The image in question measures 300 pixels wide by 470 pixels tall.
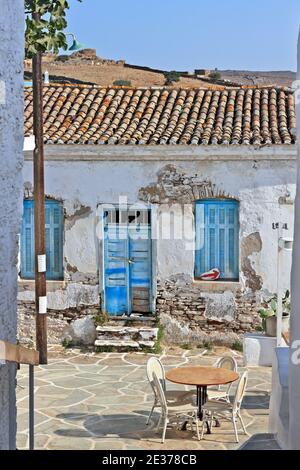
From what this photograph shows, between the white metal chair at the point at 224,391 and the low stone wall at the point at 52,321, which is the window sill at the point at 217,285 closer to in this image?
the low stone wall at the point at 52,321

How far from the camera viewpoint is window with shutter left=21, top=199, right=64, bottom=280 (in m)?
14.6

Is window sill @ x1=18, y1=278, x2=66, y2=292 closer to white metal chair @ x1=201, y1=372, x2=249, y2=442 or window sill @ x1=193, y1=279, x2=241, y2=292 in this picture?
window sill @ x1=193, y1=279, x2=241, y2=292

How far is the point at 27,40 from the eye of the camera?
7652 millimetres

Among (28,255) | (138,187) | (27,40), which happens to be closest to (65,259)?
(28,255)

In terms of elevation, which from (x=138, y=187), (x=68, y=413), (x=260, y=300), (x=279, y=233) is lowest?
(x=68, y=413)

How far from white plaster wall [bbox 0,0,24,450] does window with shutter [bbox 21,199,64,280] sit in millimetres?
10237

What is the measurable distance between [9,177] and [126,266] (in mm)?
10237

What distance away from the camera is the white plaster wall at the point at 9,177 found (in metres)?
4.13

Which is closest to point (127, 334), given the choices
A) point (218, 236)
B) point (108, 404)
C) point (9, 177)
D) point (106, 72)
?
point (218, 236)

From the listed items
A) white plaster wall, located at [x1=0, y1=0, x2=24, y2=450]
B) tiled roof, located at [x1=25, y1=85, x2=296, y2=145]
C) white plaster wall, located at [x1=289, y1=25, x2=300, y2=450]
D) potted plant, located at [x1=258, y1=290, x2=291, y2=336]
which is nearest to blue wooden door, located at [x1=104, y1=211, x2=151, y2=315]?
tiled roof, located at [x1=25, y1=85, x2=296, y2=145]

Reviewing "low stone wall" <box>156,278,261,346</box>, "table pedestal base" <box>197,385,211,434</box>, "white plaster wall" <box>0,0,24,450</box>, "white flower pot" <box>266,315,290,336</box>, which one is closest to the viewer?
"white plaster wall" <box>0,0,24,450</box>

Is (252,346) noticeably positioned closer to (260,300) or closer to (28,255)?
(260,300)

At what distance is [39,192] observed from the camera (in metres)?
12.4
